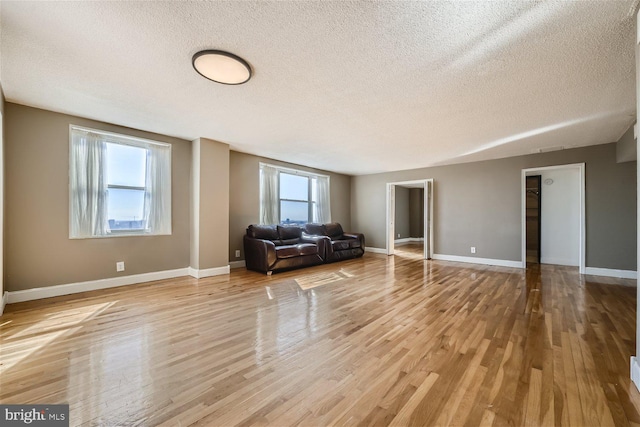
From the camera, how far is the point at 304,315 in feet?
9.11

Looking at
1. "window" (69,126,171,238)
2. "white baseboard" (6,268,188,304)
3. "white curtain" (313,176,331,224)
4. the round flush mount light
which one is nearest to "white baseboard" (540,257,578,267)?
"white curtain" (313,176,331,224)

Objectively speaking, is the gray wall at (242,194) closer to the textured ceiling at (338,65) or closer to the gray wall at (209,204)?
the gray wall at (209,204)

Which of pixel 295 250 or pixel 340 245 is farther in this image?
pixel 340 245

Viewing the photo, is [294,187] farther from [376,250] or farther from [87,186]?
[87,186]

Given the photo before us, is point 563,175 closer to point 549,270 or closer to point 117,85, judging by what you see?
point 549,270

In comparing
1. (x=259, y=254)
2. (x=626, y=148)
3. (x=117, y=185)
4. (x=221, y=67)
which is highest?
(x=221, y=67)

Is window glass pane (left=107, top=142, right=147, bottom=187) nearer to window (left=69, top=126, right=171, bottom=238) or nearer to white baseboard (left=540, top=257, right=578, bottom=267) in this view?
window (left=69, top=126, right=171, bottom=238)

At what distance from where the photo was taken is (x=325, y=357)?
1947 mm

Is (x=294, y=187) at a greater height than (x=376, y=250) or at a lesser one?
greater

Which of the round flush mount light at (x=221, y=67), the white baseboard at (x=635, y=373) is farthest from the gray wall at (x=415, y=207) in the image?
the round flush mount light at (x=221, y=67)

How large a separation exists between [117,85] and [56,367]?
255 cm

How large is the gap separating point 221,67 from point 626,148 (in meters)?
5.90

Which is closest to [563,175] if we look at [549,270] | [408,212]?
[549,270]

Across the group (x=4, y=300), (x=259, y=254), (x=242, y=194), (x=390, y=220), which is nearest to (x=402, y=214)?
(x=390, y=220)
